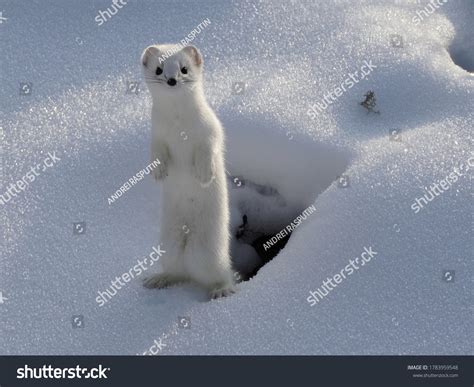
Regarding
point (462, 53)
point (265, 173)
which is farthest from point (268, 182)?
point (462, 53)

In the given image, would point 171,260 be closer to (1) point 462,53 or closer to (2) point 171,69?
(2) point 171,69

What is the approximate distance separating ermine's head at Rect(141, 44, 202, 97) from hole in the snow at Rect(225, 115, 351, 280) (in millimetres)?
966

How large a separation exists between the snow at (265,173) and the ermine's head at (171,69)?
0.92 metres

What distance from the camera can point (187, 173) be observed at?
3.09m

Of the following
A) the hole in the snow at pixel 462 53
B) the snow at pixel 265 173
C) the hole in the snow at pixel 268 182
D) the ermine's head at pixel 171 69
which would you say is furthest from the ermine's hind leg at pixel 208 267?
the hole in the snow at pixel 462 53

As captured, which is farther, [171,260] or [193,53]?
[171,260]

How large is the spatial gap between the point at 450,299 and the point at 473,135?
111cm

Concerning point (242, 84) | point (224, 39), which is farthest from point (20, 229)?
point (224, 39)

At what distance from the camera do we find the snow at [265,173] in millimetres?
2947

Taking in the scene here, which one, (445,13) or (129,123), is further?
(445,13)

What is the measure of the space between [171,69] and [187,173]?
1.75 feet

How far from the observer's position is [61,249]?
131 inches

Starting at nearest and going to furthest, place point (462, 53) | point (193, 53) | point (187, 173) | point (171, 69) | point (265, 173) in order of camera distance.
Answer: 1. point (171, 69)
2. point (193, 53)
3. point (187, 173)
4. point (265, 173)
5. point (462, 53)
